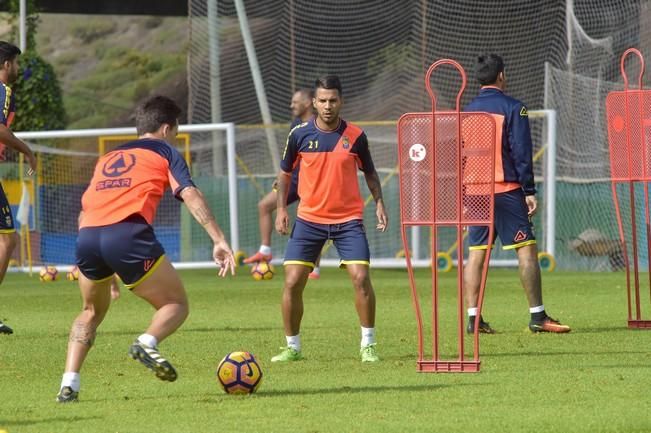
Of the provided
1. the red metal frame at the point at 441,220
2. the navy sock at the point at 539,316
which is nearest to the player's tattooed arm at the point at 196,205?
the red metal frame at the point at 441,220

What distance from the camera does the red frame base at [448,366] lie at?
8.61 m

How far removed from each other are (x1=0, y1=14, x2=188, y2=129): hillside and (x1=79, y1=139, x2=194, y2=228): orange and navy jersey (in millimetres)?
37872

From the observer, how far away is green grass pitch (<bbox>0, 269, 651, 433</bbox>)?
6.88 meters

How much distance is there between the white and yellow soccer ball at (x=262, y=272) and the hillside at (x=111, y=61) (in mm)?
27109

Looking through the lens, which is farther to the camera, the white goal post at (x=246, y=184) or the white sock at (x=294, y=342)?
the white goal post at (x=246, y=184)

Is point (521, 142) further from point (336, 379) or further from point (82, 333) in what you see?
point (82, 333)

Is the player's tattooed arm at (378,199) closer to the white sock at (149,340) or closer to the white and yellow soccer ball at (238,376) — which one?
the white and yellow soccer ball at (238,376)

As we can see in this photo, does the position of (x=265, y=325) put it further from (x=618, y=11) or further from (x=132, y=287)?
(x=618, y=11)

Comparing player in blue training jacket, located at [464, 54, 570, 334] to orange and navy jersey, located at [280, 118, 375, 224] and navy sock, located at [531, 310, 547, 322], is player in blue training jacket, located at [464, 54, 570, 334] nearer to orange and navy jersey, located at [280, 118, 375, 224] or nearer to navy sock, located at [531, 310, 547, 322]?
navy sock, located at [531, 310, 547, 322]

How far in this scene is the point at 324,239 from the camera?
32.0ft

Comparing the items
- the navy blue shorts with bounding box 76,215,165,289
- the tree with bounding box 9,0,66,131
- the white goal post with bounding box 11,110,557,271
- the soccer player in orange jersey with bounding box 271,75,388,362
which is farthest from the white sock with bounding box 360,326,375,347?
the tree with bounding box 9,0,66,131

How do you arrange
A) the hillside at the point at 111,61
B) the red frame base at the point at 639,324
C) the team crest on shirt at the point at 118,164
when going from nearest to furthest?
1. the team crest on shirt at the point at 118,164
2. the red frame base at the point at 639,324
3. the hillside at the point at 111,61

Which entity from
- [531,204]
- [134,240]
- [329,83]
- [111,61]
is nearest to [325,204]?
[329,83]

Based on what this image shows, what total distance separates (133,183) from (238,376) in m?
1.27
